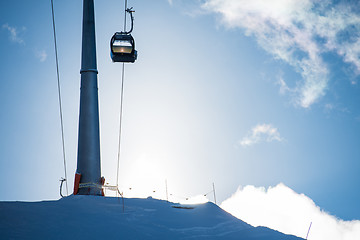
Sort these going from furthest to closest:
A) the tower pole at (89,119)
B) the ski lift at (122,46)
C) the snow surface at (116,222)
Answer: the ski lift at (122,46) < the tower pole at (89,119) < the snow surface at (116,222)

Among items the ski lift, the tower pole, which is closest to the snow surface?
the tower pole

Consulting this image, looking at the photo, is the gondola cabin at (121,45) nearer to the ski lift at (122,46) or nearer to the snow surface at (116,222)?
the ski lift at (122,46)

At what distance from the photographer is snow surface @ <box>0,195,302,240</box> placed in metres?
7.09

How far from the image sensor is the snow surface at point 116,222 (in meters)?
7.09

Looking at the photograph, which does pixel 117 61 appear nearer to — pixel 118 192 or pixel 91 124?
pixel 91 124

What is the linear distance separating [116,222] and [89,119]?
868cm

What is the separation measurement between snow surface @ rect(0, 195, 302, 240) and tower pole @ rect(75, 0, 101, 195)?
3.92 m

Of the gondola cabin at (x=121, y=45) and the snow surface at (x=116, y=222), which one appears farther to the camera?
the gondola cabin at (x=121, y=45)

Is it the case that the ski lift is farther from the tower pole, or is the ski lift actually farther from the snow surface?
the snow surface

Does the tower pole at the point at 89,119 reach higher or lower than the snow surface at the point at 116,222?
higher

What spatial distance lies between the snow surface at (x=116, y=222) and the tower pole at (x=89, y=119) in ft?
12.9

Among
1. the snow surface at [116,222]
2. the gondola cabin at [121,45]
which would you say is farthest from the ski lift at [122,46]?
the snow surface at [116,222]

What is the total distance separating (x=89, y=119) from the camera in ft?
52.6

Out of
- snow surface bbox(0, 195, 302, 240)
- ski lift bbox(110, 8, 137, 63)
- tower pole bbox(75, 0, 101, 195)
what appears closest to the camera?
snow surface bbox(0, 195, 302, 240)
